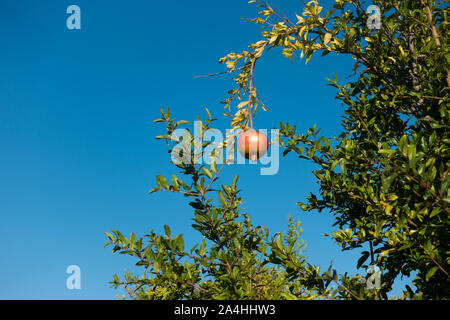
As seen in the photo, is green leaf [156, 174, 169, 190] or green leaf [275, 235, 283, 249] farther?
green leaf [275, 235, 283, 249]

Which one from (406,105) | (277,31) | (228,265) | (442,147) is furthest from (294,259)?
(406,105)

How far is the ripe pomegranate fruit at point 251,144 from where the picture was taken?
3.54 meters

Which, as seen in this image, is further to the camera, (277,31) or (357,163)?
(357,163)

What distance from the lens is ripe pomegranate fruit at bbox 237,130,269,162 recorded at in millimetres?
3541

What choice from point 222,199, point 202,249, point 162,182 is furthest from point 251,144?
point 202,249

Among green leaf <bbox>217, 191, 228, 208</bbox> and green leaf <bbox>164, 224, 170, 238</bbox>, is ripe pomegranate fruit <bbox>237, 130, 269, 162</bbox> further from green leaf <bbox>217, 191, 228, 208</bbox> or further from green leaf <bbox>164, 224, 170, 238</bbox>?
green leaf <bbox>164, 224, 170, 238</bbox>

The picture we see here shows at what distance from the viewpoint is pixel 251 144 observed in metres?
3.57

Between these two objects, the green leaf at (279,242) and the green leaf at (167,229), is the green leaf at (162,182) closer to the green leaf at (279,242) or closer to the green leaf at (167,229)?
the green leaf at (167,229)

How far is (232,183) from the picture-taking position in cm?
372

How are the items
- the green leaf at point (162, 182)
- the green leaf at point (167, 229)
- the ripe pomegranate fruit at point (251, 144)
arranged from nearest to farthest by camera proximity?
the green leaf at point (162, 182), the green leaf at point (167, 229), the ripe pomegranate fruit at point (251, 144)

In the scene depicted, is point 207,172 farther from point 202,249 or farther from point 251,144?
point 202,249
